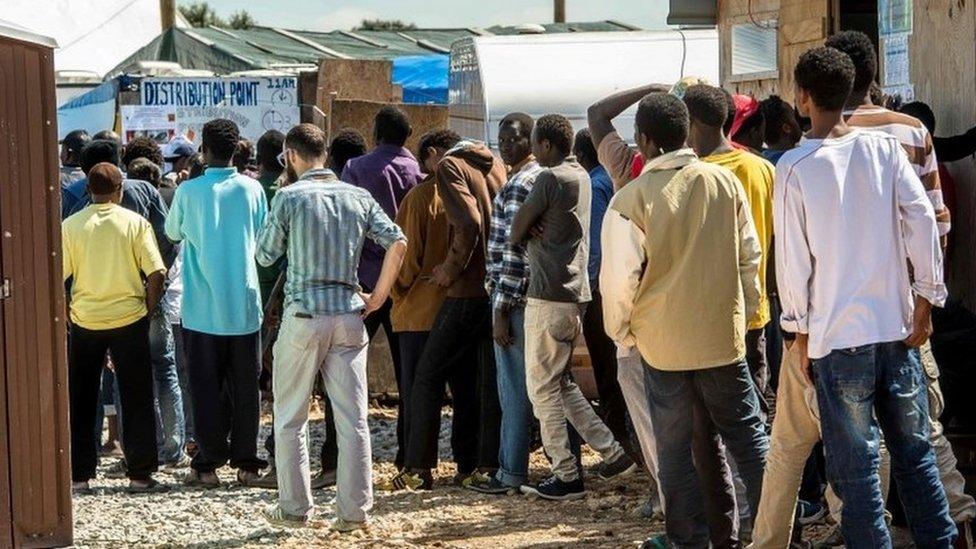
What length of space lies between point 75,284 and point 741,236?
14.1 feet

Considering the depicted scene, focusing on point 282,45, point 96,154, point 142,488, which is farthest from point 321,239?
point 282,45

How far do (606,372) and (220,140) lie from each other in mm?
2528

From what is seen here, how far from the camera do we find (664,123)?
650 cm

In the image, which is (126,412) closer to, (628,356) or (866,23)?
(628,356)

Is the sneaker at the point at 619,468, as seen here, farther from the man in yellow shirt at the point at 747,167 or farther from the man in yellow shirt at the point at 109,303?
the man in yellow shirt at the point at 109,303

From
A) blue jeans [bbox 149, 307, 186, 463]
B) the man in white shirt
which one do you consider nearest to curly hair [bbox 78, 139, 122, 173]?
blue jeans [bbox 149, 307, 186, 463]

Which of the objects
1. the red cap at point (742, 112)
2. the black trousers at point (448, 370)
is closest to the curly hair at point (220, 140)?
the black trousers at point (448, 370)

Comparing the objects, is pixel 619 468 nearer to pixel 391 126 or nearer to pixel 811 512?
pixel 811 512

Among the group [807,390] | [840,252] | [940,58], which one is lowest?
[807,390]

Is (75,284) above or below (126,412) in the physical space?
above

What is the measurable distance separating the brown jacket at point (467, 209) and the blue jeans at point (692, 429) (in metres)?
2.72

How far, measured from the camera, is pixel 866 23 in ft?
38.9

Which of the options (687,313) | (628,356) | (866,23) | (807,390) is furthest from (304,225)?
(866,23)

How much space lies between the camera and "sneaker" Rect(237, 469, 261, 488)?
9.62m
